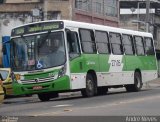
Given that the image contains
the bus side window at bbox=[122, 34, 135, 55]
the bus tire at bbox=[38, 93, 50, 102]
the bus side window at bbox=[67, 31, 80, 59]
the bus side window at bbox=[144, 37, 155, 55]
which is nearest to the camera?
the bus side window at bbox=[67, 31, 80, 59]

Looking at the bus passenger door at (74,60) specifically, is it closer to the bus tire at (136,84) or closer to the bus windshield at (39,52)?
the bus windshield at (39,52)

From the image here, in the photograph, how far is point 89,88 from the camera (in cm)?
2380

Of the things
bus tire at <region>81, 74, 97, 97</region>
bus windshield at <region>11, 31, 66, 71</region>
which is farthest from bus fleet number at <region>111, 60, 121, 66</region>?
bus windshield at <region>11, 31, 66, 71</region>

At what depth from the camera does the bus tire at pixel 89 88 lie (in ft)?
77.5

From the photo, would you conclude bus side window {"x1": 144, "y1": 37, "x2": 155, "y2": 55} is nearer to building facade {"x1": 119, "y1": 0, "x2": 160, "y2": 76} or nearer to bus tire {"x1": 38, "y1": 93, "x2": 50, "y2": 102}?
bus tire {"x1": 38, "y1": 93, "x2": 50, "y2": 102}

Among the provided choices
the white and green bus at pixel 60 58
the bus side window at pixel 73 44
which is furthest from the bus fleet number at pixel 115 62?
the bus side window at pixel 73 44

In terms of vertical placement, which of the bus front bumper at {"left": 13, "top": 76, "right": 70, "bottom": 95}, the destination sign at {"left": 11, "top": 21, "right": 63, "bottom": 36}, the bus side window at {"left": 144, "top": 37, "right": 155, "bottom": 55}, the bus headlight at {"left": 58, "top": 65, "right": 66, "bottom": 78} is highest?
the destination sign at {"left": 11, "top": 21, "right": 63, "bottom": 36}

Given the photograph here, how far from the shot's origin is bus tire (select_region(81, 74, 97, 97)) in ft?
77.5

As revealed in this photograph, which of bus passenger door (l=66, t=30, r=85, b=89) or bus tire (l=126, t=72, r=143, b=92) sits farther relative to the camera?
Answer: bus tire (l=126, t=72, r=143, b=92)

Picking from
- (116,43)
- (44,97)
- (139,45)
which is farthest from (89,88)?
(139,45)

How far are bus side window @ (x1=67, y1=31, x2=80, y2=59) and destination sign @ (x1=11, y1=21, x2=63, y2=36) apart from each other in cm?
57

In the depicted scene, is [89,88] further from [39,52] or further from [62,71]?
[39,52]

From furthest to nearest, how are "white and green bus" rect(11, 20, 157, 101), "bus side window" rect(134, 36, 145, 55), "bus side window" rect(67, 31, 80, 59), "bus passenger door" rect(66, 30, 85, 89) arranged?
"bus side window" rect(134, 36, 145, 55) → "bus side window" rect(67, 31, 80, 59) → "bus passenger door" rect(66, 30, 85, 89) → "white and green bus" rect(11, 20, 157, 101)

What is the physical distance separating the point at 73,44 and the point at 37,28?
1.62m
